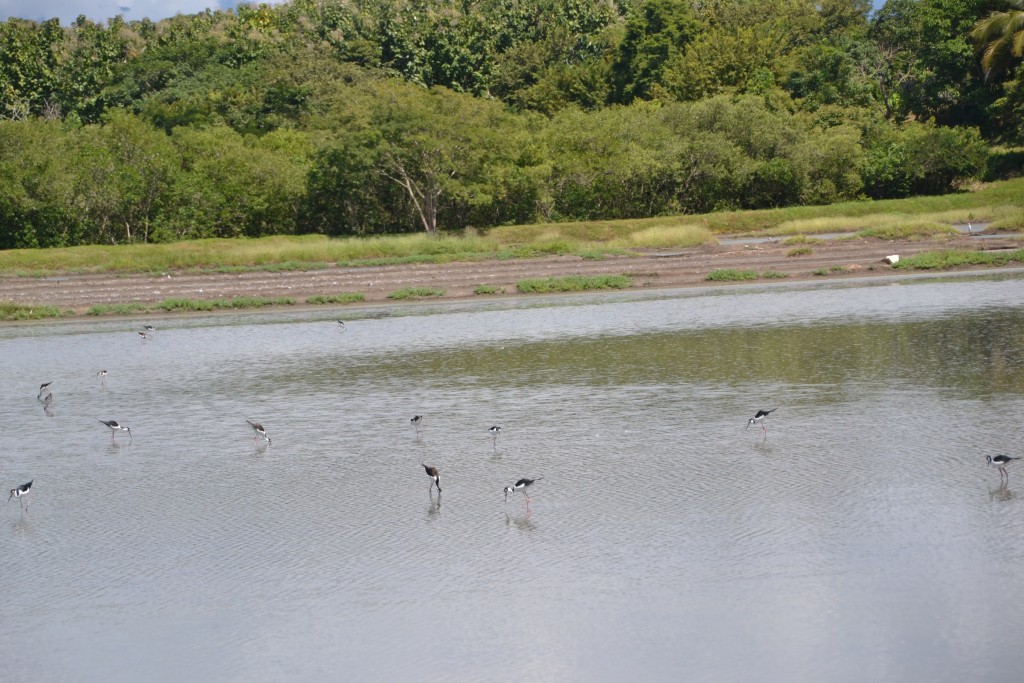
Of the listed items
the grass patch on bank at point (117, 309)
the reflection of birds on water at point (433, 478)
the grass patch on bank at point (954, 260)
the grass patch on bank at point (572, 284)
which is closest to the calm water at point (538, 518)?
the reflection of birds on water at point (433, 478)

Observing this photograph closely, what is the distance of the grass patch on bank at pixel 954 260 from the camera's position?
146 ft

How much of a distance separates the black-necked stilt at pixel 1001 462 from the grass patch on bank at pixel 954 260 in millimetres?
30821

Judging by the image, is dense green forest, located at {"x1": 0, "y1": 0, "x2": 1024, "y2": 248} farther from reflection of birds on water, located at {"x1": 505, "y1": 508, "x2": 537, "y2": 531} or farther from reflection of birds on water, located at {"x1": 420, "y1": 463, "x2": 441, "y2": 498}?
reflection of birds on water, located at {"x1": 505, "y1": 508, "x2": 537, "y2": 531}

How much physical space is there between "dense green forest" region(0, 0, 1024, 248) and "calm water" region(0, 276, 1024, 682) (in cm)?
4004

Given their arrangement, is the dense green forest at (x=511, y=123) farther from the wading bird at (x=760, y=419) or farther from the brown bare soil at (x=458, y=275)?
the wading bird at (x=760, y=419)

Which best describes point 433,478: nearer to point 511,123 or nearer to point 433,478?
point 433,478

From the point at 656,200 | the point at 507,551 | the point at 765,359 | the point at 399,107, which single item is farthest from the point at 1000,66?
the point at 507,551

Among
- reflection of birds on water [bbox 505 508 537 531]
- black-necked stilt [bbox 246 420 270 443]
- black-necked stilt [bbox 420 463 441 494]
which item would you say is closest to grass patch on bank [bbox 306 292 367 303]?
black-necked stilt [bbox 246 420 270 443]

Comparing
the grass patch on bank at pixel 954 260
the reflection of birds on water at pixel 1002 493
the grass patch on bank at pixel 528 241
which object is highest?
the grass patch on bank at pixel 528 241

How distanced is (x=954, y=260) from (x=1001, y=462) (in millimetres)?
32269

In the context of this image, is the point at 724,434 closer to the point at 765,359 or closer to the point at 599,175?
the point at 765,359

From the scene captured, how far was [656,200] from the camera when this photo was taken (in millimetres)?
75500

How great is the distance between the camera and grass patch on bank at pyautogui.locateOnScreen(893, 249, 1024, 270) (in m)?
44.4

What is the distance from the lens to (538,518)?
47.8 ft
